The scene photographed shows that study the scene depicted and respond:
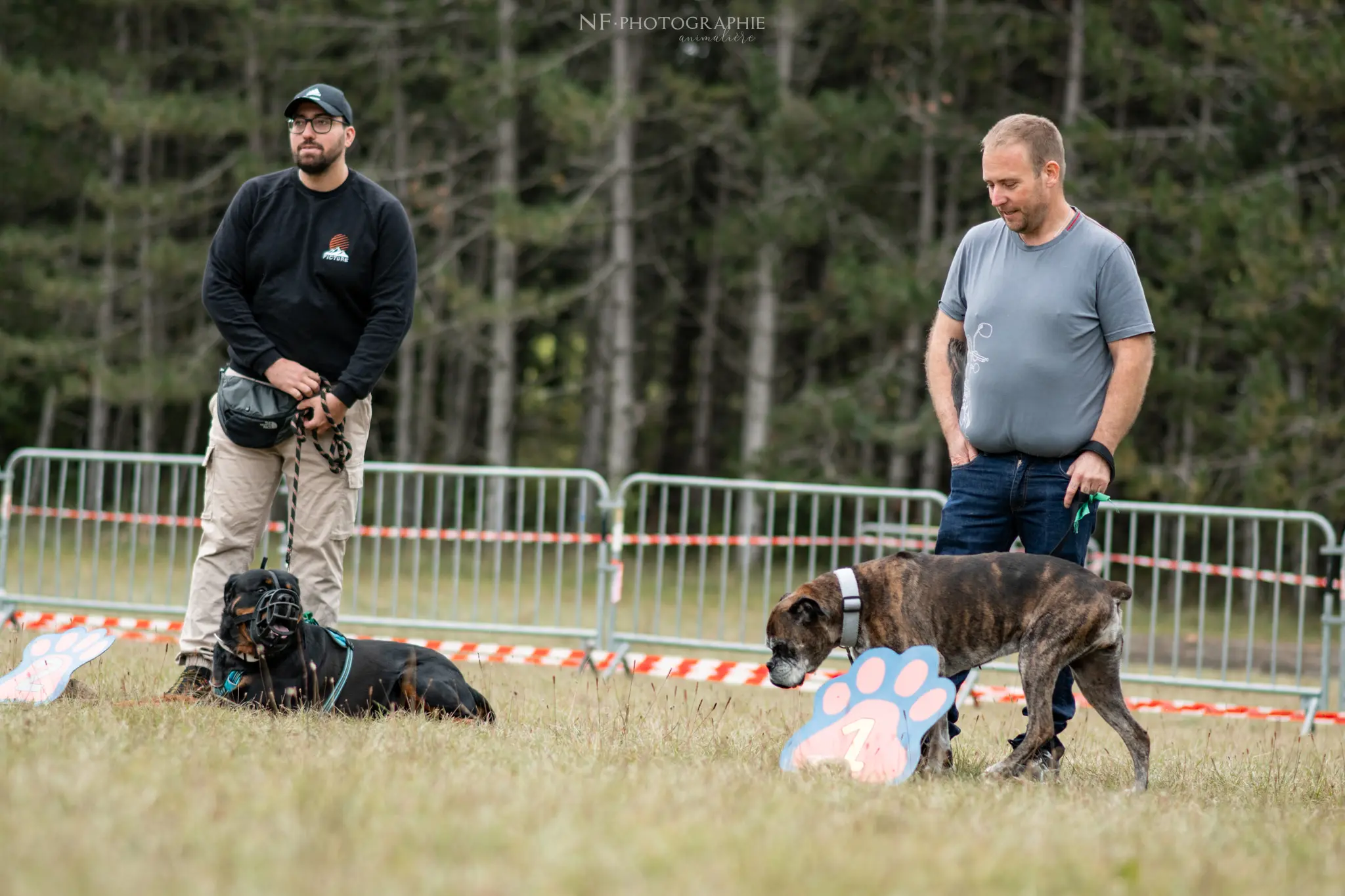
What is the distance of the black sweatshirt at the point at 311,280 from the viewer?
550cm

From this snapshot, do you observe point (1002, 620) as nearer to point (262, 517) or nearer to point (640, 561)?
point (262, 517)

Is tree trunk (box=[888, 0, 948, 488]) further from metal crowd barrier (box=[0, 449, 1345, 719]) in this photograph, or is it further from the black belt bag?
the black belt bag

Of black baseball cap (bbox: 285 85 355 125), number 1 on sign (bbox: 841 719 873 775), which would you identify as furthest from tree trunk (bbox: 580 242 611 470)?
number 1 on sign (bbox: 841 719 873 775)

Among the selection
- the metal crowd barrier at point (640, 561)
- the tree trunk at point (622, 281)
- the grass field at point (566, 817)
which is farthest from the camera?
the tree trunk at point (622, 281)

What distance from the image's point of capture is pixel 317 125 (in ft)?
17.8

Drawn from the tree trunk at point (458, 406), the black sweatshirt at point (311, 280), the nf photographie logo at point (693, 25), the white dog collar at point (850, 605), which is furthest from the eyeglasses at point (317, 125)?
the tree trunk at point (458, 406)

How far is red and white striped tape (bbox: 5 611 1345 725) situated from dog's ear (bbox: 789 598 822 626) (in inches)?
102

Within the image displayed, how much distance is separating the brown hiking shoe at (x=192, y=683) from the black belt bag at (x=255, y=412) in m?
0.90

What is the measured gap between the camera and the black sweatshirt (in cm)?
550

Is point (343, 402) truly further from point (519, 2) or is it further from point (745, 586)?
point (519, 2)

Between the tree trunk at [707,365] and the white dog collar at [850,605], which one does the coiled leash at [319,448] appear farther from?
Answer: the tree trunk at [707,365]

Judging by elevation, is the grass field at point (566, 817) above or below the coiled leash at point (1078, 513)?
below

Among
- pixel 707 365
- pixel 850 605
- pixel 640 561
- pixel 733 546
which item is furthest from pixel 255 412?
pixel 707 365

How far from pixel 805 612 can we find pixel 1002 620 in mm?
672
